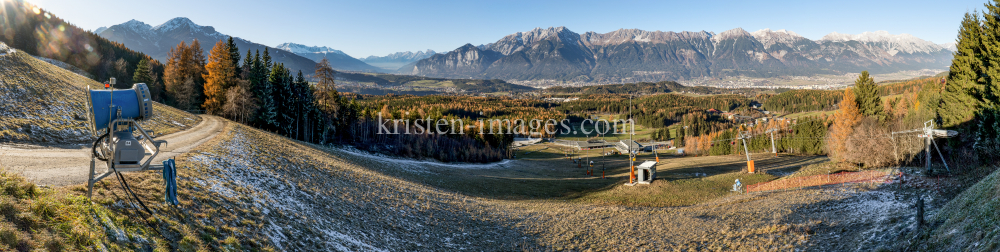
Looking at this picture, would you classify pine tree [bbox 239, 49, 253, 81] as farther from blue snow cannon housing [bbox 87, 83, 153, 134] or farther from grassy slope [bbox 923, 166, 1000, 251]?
grassy slope [bbox 923, 166, 1000, 251]

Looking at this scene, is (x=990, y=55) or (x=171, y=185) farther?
(x=990, y=55)

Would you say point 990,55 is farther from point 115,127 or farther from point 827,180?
point 115,127

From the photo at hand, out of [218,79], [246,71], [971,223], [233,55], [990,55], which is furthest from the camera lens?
[246,71]

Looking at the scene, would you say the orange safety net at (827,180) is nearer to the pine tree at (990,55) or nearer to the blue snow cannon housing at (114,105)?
the pine tree at (990,55)

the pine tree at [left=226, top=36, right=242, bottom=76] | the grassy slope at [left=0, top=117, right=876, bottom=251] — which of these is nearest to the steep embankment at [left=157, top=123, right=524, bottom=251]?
the grassy slope at [left=0, top=117, right=876, bottom=251]

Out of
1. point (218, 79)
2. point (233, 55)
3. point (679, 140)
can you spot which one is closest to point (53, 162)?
point (218, 79)
